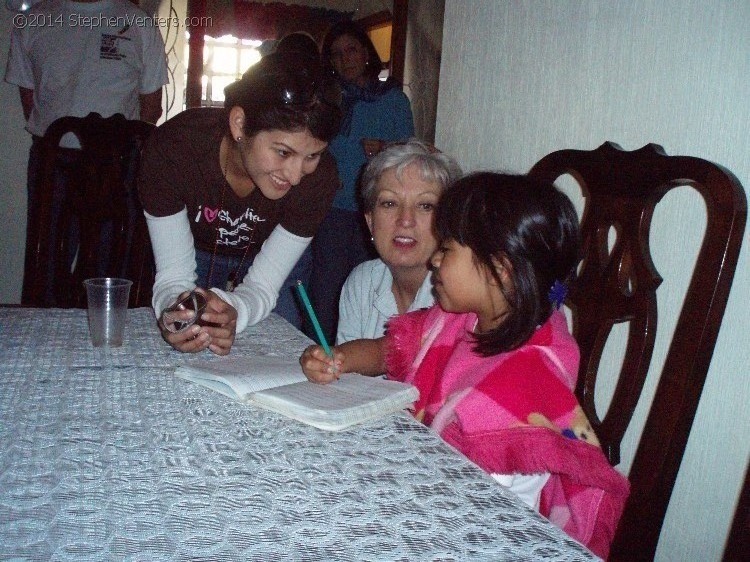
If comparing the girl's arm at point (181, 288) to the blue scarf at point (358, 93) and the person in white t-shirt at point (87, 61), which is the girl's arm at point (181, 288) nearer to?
the blue scarf at point (358, 93)

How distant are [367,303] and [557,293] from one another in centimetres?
64

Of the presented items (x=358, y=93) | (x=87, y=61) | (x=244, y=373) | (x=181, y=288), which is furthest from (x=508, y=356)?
(x=87, y=61)

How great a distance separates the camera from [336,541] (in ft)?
1.67

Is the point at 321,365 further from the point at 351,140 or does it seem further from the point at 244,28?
the point at 244,28

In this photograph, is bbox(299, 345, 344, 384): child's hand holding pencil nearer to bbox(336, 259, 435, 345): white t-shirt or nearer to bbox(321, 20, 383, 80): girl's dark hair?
bbox(336, 259, 435, 345): white t-shirt

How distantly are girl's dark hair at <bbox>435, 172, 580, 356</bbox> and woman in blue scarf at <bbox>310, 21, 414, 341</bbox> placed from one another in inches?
39.6

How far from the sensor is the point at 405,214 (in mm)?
1410

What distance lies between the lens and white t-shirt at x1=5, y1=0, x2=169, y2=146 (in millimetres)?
2883

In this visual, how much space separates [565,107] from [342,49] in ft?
5.23

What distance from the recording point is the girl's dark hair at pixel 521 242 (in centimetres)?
99

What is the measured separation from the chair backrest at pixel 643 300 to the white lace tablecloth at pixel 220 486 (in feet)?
0.77

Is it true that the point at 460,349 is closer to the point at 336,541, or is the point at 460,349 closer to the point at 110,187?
the point at 336,541

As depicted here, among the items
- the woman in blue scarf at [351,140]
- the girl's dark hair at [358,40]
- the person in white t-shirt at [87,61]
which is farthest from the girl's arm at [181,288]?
the person in white t-shirt at [87,61]

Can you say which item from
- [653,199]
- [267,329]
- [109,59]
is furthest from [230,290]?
[109,59]
